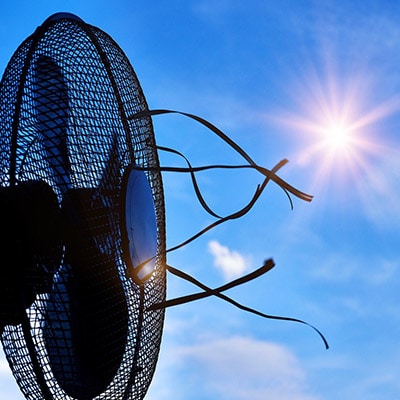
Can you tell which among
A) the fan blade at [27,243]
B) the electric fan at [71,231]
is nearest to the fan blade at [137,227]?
the electric fan at [71,231]

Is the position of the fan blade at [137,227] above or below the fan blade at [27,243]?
above

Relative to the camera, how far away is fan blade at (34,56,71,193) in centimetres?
209

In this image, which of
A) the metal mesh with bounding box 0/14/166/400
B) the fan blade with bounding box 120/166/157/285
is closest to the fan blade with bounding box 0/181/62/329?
the metal mesh with bounding box 0/14/166/400

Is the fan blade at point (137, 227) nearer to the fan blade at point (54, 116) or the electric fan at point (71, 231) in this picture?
the electric fan at point (71, 231)

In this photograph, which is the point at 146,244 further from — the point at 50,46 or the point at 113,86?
the point at 50,46

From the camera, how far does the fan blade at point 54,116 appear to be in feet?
6.86

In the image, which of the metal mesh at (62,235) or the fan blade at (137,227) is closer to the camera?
the metal mesh at (62,235)

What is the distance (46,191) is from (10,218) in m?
0.15

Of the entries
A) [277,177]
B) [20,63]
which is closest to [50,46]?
[20,63]

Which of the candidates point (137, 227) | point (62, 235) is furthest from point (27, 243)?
point (137, 227)

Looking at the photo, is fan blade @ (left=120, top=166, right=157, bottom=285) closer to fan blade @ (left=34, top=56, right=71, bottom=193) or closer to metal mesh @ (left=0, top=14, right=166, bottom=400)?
metal mesh @ (left=0, top=14, right=166, bottom=400)

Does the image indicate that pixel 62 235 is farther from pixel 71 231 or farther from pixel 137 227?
pixel 137 227

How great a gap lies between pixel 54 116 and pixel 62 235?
0.31m

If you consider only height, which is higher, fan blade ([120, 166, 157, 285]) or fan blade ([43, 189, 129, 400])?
fan blade ([120, 166, 157, 285])
